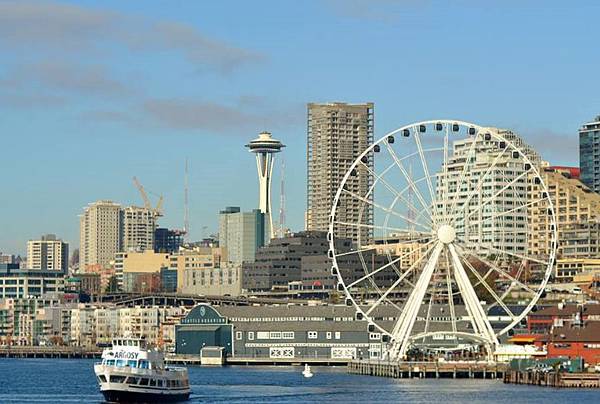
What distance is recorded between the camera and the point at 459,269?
431ft

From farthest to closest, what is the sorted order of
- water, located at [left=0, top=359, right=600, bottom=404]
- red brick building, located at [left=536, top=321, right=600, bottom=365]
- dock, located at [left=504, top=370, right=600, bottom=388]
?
red brick building, located at [left=536, top=321, right=600, bottom=365]
dock, located at [left=504, top=370, right=600, bottom=388]
water, located at [left=0, top=359, right=600, bottom=404]

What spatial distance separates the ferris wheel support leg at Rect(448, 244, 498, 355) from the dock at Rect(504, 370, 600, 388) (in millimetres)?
6094

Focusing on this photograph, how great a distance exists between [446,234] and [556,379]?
1317 cm

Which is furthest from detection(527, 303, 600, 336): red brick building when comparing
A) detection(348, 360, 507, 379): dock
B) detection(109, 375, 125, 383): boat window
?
detection(109, 375, 125, 383): boat window

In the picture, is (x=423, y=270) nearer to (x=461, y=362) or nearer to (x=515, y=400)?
(x=461, y=362)

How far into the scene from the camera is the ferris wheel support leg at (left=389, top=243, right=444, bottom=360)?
431 feet

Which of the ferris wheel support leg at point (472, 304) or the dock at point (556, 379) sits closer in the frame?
the dock at point (556, 379)

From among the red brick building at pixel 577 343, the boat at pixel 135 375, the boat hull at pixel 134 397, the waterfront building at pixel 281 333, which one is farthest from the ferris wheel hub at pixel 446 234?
the waterfront building at pixel 281 333

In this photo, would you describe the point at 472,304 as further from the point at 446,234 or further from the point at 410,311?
the point at 446,234

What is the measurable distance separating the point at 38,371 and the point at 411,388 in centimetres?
6055

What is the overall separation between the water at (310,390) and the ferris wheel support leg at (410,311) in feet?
10.2

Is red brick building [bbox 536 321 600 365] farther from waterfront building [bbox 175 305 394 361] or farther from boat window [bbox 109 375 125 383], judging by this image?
boat window [bbox 109 375 125 383]

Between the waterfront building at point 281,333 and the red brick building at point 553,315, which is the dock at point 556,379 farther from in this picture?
the waterfront building at point 281,333

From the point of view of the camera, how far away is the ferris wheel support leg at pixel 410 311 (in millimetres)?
131375
